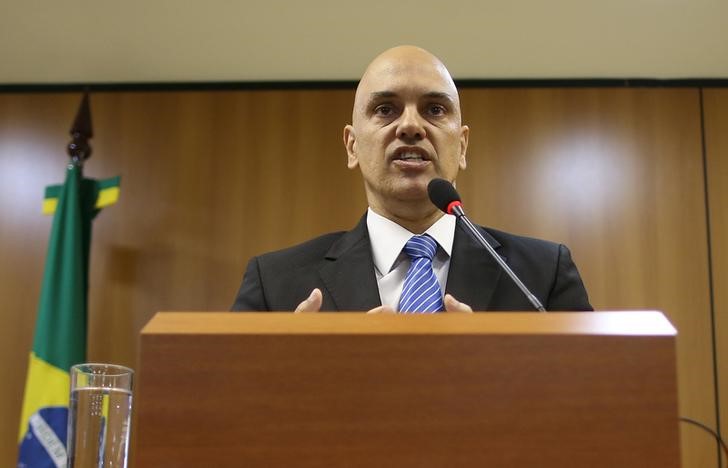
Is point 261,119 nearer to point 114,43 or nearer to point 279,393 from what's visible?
point 114,43

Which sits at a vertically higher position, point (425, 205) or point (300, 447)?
point (425, 205)

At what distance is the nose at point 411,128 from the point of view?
2111mm

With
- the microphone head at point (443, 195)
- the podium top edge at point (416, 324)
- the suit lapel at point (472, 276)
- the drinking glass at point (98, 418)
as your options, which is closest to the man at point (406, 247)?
the suit lapel at point (472, 276)

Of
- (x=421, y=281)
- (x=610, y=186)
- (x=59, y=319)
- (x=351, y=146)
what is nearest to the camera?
(x=421, y=281)

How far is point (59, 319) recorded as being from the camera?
3.88 m

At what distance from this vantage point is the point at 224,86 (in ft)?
14.6

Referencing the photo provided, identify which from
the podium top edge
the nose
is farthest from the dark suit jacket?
the podium top edge

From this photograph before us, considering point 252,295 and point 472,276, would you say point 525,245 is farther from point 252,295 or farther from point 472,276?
point 252,295

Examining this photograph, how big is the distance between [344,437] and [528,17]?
3134 mm

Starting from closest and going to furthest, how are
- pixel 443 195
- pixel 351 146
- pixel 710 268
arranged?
pixel 443 195 → pixel 351 146 → pixel 710 268

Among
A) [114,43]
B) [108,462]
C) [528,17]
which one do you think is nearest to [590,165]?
[528,17]

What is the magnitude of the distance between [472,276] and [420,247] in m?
0.14

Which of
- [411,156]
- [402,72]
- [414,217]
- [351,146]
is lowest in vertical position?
[414,217]

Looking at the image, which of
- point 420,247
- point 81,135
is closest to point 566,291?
point 420,247
